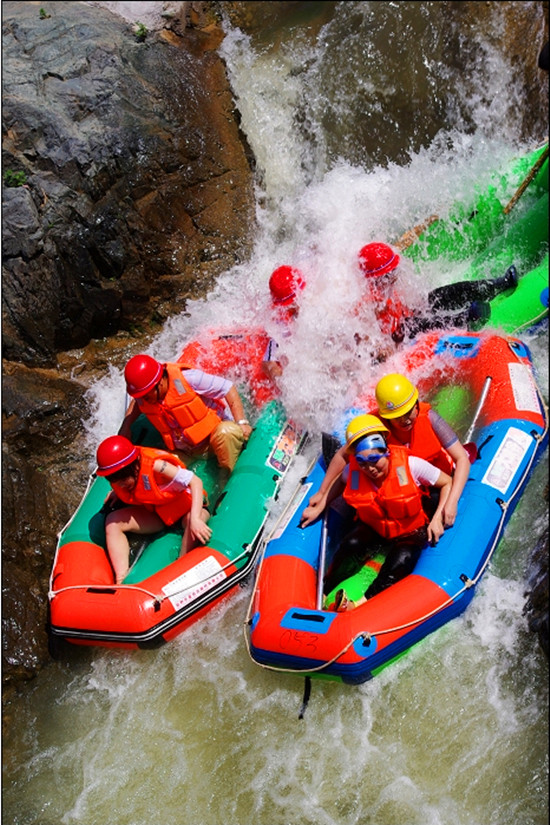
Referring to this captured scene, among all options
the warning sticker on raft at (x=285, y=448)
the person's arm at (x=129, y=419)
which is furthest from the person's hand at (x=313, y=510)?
→ the person's arm at (x=129, y=419)

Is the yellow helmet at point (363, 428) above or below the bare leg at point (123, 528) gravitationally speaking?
above

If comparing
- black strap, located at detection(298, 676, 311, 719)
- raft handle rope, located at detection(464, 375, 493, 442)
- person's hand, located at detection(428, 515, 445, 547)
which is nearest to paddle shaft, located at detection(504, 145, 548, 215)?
raft handle rope, located at detection(464, 375, 493, 442)

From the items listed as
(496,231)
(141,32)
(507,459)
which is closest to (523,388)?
(507,459)

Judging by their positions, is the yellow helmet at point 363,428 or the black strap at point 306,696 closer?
the yellow helmet at point 363,428

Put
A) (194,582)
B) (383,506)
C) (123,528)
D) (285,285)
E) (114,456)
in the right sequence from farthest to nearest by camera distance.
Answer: (285,285)
(123,528)
(194,582)
(114,456)
(383,506)

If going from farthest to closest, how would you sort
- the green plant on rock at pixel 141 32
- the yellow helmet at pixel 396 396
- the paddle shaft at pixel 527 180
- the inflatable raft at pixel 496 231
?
the green plant on rock at pixel 141 32 < the paddle shaft at pixel 527 180 < the inflatable raft at pixel 496 231 < the yellow helmet at pixel 396 396

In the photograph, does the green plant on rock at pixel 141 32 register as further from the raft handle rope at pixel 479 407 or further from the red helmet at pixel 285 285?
the raft handle rope at pixel 479 407

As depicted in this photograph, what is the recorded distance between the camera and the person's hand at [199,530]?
16.7 feet

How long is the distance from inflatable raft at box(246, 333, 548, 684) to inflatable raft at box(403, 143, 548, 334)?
1322 millimetres

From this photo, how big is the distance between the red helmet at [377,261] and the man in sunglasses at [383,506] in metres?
1.84

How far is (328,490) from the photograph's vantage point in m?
5.16

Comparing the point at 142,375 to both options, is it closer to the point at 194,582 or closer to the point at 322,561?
the point at 194,582

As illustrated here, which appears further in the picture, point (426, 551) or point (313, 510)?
point (313, 510)

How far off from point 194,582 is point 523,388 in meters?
2.74
